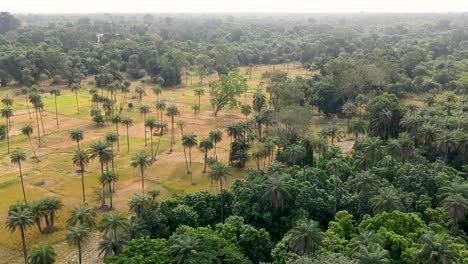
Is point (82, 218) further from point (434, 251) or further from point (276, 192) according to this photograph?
point (434, 251)

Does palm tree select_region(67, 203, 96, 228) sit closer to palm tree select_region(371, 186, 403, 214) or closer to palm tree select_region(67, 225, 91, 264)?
palm tree select_region(67, 225, 91, 264)

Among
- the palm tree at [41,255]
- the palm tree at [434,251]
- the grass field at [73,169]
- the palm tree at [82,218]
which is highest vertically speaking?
the palm tree at [434,251]

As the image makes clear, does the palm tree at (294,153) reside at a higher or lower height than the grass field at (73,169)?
higher

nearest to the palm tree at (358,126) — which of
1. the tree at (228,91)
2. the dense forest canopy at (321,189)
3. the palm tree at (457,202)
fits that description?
the dense forest canopy at (321,189)

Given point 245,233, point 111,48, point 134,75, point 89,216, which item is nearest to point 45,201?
point 89,216

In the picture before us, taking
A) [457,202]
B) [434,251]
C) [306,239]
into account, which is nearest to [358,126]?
[457,202]

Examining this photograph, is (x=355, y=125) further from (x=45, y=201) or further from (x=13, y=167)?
(x=13, y=167)

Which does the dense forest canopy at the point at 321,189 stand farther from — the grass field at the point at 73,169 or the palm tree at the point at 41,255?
the grass field at the point at 73,169
